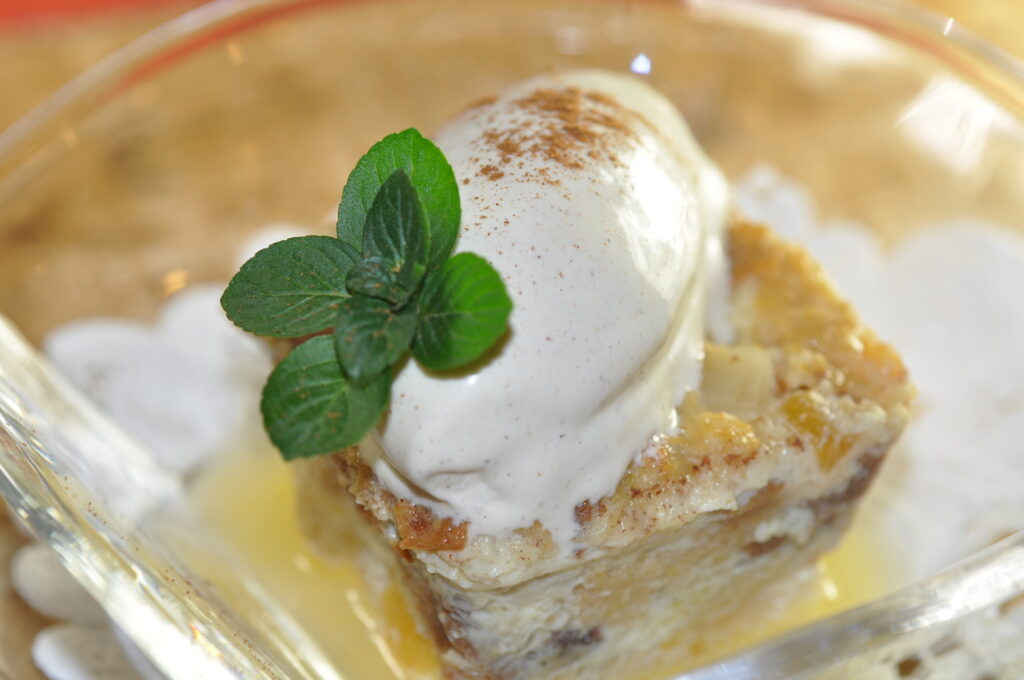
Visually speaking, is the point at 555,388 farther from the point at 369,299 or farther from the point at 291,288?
the point at 291,288

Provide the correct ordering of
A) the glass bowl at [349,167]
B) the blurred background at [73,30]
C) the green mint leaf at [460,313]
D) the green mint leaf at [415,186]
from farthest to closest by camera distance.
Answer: the blurred background at [73,30]
the glass bowl at [349,167]
the green mint leaf at [415,186]
the green mint leaf at [460,313]

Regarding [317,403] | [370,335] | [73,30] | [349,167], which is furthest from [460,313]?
[73,30]

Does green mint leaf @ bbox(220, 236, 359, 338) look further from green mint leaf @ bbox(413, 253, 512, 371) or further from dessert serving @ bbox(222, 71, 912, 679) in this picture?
green mint leaf @ bbox(413, 253, 512, 371)

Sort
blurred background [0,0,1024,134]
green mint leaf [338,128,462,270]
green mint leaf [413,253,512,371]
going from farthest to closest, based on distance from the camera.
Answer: blurred background [0,0,1024,134]
green mint leaf [338,128,462,270]
green mint leaf [413,253,512,371]

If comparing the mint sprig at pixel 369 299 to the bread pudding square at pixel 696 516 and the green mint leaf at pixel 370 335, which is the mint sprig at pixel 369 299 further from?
the bread pudding square at pixel 696 516

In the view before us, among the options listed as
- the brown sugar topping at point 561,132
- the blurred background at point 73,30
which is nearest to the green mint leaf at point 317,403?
the brown sugar topping at point 561,132

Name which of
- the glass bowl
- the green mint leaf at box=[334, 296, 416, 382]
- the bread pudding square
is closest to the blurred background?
the glass bowl
